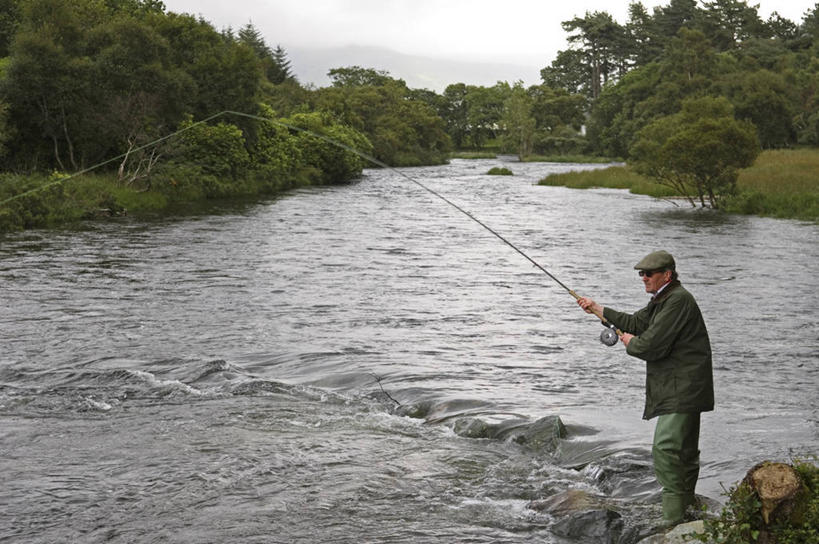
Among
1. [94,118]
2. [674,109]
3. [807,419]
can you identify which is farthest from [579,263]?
[674,109]

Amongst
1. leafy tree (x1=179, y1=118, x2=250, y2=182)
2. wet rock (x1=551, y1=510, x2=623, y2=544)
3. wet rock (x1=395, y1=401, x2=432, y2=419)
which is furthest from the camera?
leafy tree (x1=179, y1=118, x2=250, y2=182)

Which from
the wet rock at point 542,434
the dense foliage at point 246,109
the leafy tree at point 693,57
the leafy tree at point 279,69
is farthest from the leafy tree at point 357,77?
the wet rock at point 542,434

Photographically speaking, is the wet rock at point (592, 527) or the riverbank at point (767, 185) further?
the riverbank at point (767, 185)

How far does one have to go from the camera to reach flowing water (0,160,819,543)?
24.5 feet

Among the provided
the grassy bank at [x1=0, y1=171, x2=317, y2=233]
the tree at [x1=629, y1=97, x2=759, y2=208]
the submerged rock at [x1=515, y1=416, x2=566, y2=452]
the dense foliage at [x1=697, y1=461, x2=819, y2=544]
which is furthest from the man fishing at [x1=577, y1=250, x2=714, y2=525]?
the tree at [x1=629, y1=97, x2=759, y2=208]

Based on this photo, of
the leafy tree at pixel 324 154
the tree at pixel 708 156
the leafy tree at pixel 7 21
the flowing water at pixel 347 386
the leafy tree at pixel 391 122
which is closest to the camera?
the flowing water at pixel 347 386

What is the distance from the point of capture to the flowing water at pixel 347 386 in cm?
747

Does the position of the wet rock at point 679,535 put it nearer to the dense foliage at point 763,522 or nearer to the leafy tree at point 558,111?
the dense foliage at point 763,522

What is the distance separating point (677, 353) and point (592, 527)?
4.98ft

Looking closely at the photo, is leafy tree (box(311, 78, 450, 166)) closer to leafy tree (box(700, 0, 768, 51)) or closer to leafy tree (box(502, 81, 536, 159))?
leafy tree (box(502, 81, 536, 159))

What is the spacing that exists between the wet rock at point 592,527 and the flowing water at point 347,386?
0.16 metres

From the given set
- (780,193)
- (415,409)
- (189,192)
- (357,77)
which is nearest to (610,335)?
(415,409)

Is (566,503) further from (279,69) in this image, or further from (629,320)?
(279,69)

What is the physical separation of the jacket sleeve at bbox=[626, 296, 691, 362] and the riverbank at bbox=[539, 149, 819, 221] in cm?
2741
